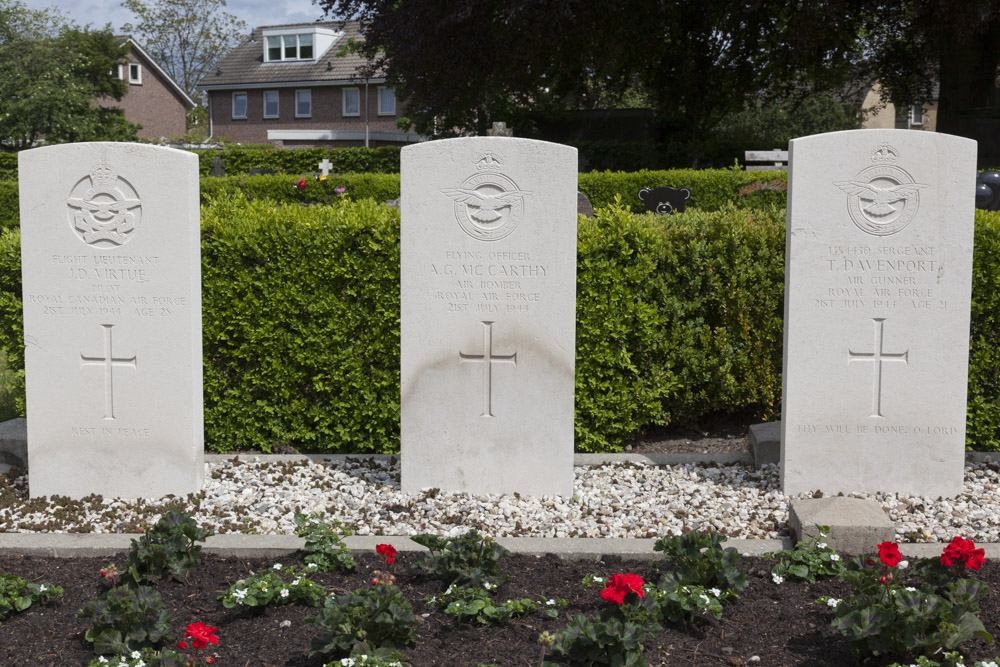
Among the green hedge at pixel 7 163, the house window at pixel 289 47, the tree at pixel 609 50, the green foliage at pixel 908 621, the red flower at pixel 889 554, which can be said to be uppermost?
the house window at pixel 289 47

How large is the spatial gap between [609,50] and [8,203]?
12441 millimetres

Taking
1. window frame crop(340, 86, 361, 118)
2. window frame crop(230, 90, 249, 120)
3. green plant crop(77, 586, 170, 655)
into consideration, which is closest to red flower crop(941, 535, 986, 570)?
green plant crop(77, 586, 170, 655)

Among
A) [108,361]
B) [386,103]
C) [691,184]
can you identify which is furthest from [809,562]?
[386,103]

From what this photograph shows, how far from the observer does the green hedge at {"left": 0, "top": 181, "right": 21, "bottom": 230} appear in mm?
19047

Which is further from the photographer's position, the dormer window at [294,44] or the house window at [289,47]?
the house window at [289,47]

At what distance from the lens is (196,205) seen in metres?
4.99

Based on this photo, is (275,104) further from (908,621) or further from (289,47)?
(908,621)

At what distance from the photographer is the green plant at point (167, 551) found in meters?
3.65

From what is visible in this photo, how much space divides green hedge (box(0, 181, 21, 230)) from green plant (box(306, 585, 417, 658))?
1852 cm

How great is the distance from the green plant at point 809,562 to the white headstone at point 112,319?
9.99 feet

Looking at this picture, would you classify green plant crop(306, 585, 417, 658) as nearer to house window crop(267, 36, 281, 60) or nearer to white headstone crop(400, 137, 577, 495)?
white headstone crop(400, 137, 577, 495)

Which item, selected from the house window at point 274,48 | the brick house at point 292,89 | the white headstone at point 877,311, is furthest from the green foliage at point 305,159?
the house window at point 274,48

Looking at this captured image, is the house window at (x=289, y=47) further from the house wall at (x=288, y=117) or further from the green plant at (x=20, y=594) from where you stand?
the green plant at (x=20, y=594)

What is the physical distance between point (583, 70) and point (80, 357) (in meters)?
17.5
